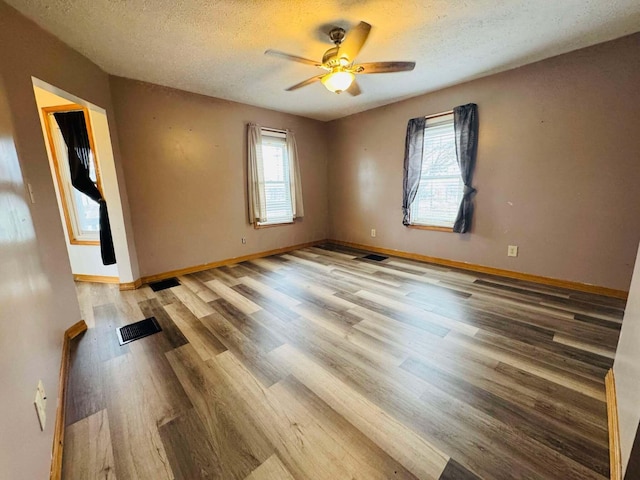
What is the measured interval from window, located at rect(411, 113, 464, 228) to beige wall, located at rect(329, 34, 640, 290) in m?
0.20

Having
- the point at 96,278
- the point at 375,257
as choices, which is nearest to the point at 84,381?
the point at 96,278

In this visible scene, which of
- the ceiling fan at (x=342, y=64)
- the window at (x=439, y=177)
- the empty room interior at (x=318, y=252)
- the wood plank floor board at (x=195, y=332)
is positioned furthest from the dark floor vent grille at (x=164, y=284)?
the window at (x=439, y=177)

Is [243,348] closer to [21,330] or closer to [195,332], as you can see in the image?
[195,332]

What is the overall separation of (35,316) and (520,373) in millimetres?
2742

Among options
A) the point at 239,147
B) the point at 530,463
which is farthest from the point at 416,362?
the point at 239,147

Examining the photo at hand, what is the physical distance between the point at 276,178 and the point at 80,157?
8.20 feet

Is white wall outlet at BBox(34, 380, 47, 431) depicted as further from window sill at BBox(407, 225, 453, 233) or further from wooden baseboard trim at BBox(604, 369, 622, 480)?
window sill at BBox(407, 225, 453, 233)

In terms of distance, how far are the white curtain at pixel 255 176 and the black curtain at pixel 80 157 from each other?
182cm

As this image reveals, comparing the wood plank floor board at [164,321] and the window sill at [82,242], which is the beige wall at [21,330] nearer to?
the wood plank floor board at [164,321]

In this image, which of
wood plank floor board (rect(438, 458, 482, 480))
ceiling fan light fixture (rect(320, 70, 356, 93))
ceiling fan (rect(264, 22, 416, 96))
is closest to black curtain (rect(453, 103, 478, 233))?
ceiling fan (rect(264, 22, 416, 96))

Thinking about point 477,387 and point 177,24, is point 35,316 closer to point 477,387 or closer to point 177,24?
point 177,24

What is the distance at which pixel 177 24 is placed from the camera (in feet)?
6.56

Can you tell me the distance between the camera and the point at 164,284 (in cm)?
318

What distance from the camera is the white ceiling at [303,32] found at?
1.83 metres
